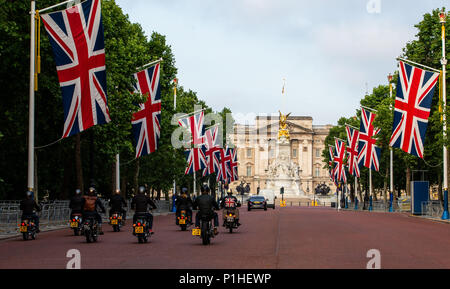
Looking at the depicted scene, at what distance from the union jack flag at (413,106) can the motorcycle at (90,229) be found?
19433 millimetres

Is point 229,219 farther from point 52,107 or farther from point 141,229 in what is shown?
point 52,107

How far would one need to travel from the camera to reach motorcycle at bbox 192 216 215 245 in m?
23.2

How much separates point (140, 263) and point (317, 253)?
5.02 metres

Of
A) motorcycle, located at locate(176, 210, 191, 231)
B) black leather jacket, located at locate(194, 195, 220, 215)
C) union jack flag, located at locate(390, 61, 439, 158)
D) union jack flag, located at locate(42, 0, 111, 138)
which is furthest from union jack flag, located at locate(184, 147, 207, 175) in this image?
black leather jacket, located at locate(194, 195, 220, 215)

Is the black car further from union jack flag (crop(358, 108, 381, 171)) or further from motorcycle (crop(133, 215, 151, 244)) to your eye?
motorcycle (crop(133, 215, 151, 244))

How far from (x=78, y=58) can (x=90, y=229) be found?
681 cm

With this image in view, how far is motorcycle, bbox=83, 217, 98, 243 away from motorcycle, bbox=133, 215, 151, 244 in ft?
5.00

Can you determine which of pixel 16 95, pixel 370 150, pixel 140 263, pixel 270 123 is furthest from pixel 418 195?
pixel 270 123

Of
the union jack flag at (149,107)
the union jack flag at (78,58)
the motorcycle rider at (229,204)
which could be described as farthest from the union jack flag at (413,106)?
the union jack flag at (78,58)

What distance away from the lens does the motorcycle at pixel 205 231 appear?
76.3 feet

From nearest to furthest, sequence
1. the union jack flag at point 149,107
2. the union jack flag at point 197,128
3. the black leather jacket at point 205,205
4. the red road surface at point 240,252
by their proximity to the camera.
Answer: the red road surface at point 240,252, the black leather jacket at point 205,205, the union jack flag at point 149,107, the union jack flag at point 197,128

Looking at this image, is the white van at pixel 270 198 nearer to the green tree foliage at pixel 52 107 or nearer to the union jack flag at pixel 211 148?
the union jack flag at pixel 211 148

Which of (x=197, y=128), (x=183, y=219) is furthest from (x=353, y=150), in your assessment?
(x=183, y=219)
